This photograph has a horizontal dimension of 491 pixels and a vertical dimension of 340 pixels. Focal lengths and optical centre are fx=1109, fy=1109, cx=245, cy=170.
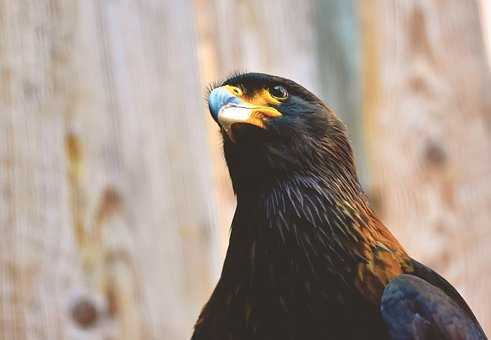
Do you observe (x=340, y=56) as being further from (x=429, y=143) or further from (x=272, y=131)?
(x=272, y=131)

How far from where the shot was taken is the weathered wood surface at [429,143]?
3.59 meters

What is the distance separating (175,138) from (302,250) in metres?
0.72

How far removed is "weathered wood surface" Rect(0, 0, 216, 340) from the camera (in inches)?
111

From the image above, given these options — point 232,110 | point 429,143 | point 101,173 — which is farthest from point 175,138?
point 429,143

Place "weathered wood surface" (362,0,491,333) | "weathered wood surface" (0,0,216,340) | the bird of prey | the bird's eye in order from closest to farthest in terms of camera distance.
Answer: the bird of prey, the bird's eye, "weathered wood surface" (0,0,216,340), "weathered wood surface" (362,0,491,333)

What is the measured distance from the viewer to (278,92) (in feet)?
8.94

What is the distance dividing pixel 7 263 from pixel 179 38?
87 cm

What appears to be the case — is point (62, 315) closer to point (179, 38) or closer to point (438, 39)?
point (179, 38)

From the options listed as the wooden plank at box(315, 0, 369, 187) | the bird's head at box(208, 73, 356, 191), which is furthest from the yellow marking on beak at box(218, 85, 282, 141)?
the wooden plank at box(315, 0, 369, 187)

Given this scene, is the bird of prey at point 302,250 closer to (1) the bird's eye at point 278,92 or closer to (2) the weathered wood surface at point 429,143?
(1) the bird's eye at point 278,92

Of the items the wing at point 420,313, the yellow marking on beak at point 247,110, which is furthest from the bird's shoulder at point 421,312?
the yellow marking on beak at point 247,110

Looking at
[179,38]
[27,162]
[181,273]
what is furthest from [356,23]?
[27,162]

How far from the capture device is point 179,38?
3.23m

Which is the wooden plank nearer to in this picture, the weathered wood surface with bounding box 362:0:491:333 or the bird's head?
the weathered wood surface with bounding box 362:0:491:333
